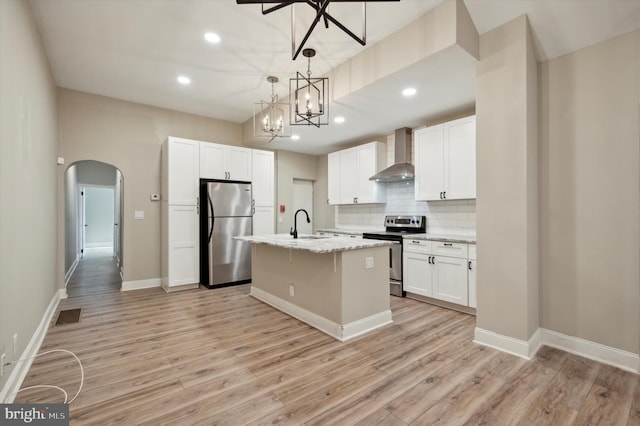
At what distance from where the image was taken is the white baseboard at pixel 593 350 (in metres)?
2.32

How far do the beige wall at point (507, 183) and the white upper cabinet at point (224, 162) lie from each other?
3.88m

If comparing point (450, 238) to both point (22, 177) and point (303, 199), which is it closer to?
point (303, 199)

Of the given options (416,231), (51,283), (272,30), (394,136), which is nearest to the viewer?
(272,30)

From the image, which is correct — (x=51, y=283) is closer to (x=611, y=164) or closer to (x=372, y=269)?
(x=372, y=269)

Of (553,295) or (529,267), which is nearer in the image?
(529,267)

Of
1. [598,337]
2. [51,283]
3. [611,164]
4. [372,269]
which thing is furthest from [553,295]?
[51,283]

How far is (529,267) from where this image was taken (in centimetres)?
255

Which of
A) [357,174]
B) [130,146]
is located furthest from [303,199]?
[130,146]

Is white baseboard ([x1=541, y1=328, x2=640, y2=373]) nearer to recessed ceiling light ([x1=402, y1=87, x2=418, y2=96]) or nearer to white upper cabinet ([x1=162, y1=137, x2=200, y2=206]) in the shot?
recessed ceiling light ([x1=402, y1=87, x2=418, y2=96])

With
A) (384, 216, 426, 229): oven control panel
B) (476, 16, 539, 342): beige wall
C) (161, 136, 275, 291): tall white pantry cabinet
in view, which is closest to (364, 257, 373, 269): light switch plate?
(476, 16, 539, 342): beige wall

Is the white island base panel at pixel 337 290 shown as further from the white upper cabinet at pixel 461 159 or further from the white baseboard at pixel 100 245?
the white baseboard at pixel 100 245

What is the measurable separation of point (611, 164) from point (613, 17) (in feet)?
3.72

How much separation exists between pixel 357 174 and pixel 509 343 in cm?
365

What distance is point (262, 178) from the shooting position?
18.5ft
